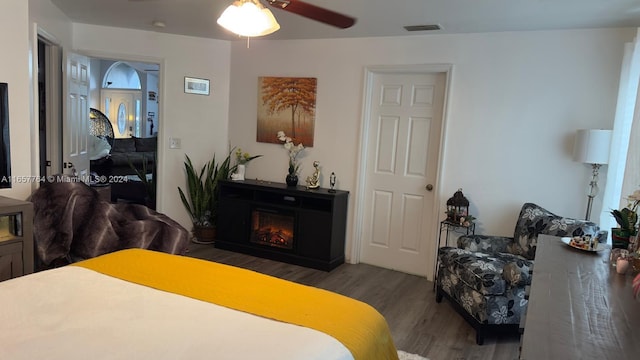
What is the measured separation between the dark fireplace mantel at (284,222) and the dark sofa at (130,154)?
10.2 ft

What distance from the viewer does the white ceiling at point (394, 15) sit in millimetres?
3039

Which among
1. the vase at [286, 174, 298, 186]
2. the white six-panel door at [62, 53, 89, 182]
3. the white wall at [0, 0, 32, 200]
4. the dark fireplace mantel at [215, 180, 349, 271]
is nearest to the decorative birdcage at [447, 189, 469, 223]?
the dark fireplace mantel at [215, 180, 349, 271]

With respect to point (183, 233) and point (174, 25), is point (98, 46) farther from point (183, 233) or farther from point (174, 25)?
point (183, 233)

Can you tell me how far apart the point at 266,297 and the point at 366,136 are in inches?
118

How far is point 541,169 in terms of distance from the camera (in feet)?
12.3

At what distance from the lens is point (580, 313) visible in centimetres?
136

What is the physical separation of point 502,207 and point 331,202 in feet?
5.12

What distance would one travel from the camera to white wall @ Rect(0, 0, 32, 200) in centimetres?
281

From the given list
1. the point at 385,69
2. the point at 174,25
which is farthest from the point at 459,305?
the point at 174,25

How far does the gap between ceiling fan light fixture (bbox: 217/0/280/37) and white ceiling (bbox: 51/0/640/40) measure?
4.35ft

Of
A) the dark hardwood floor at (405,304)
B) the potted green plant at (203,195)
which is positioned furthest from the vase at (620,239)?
the potted green plant at (203,195)

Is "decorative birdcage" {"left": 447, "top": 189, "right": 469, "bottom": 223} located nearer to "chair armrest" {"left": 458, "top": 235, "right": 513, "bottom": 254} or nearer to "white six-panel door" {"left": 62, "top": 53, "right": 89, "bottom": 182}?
"chair armrest" {"left": 458, "top": 235, "right": 513, "bottom": 254}

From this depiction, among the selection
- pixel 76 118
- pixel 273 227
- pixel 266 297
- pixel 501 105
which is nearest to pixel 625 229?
pixel 266 297

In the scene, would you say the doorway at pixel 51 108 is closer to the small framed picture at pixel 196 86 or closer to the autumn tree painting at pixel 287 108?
the small framed picture at pixel 196 86
